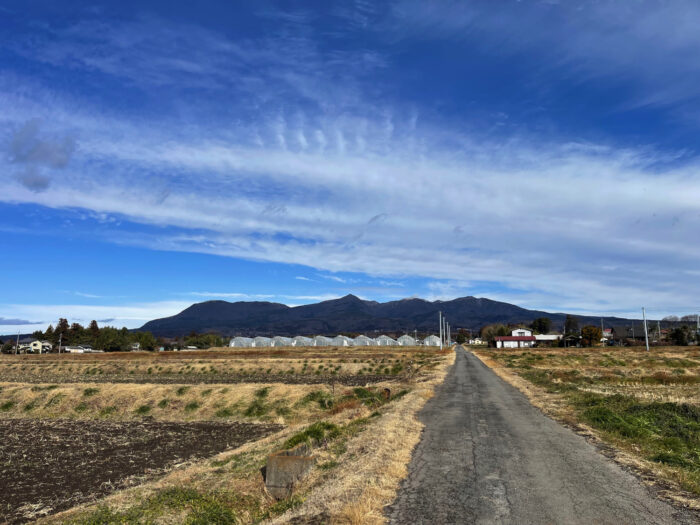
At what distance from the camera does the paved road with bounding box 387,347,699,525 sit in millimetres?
8312

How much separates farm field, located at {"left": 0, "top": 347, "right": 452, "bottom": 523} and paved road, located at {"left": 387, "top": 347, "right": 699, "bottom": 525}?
96 cm

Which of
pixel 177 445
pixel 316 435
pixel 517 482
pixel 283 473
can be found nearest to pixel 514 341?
pixel 177 445

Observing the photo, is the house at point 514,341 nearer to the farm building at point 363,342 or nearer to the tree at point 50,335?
the farm building at point 363,342

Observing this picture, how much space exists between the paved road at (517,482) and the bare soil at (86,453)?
393 inches

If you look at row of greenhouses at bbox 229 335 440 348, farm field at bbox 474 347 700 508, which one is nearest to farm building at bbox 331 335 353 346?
row of greenhouses at bbox 229 335 440 348

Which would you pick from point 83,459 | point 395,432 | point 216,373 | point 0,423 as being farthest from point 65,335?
point 395,432

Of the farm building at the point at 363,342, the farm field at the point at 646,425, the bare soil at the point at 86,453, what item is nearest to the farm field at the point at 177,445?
the bare soil at the point at 86,453

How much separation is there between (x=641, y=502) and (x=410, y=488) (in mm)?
4661

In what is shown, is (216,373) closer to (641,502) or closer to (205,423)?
(205,423)

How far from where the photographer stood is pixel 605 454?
1302cm

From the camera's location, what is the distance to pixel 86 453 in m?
19.1

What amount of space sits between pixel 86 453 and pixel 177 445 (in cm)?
367

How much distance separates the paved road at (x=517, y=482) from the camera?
8312 mm

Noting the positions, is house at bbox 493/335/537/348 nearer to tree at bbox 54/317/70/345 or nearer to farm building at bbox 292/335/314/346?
farm building at bbox 292/335/314/346
